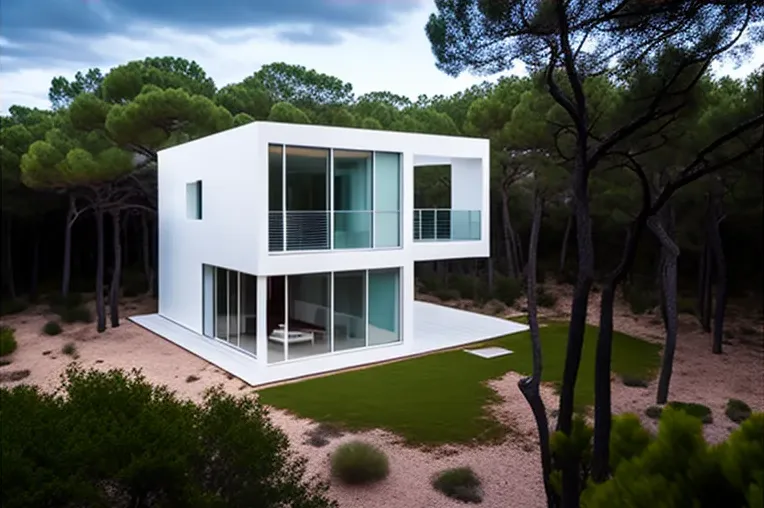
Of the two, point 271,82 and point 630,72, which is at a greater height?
point 271,82

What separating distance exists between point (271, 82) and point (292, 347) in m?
18.0

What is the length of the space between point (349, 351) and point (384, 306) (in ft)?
3.87

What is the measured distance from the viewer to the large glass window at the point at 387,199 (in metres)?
12.0

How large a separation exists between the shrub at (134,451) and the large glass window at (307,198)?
236 inches

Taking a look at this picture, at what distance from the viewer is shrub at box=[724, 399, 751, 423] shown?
8.57 metres

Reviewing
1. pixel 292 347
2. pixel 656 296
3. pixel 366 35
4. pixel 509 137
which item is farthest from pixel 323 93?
pixel 292 347

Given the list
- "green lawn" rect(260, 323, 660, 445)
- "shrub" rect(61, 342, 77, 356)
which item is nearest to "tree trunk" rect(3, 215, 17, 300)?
"shrub" rect(61, 342, 77, 356)

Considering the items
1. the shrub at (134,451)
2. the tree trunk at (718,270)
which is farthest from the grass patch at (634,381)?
the shrub at (134,451)

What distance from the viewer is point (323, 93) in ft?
87.5

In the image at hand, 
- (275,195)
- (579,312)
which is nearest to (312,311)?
(275,195)

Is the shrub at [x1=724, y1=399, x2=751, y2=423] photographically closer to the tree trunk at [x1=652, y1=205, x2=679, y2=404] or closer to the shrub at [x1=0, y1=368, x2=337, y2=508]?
the tree trunk at [x1=652, y1=205, x2=679, y2=404]

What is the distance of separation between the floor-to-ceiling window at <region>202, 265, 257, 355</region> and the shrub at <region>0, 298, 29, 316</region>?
6835 mm

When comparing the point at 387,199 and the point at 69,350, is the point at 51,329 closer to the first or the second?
the point at 69,350

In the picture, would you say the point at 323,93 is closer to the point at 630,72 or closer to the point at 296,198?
the point at 296,198
